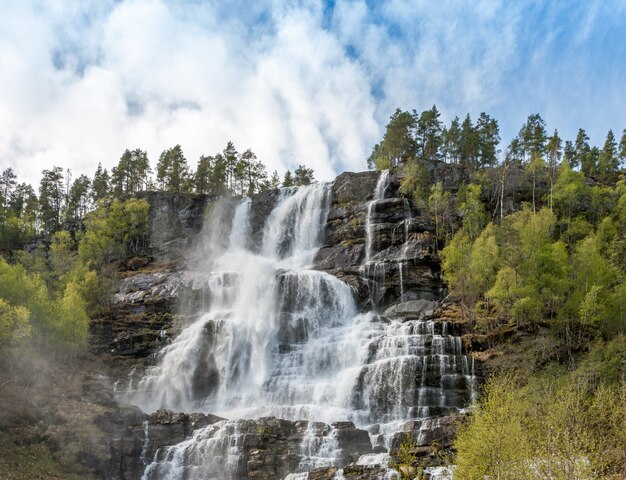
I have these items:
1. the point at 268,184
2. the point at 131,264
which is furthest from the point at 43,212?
the point at 268,184

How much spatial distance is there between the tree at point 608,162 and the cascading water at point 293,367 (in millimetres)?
43725

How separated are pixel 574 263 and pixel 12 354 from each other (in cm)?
5034

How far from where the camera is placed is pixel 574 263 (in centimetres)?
4597

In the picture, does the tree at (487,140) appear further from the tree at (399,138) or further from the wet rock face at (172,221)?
the wet rock face at (172,221)

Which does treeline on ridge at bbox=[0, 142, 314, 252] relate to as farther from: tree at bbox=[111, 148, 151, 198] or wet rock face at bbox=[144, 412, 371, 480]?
wet rock face at bbox=[144, 412, 371, 480]

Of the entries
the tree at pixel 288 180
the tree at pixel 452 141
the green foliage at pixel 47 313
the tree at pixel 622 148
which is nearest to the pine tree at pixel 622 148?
the tree at pixel 622 148

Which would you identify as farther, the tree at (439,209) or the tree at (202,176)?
the tree at (202,176)

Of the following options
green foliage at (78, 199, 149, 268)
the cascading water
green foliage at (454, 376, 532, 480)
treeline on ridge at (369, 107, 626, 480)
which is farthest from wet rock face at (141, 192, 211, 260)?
green foliage at (454, 376, 532, 480)

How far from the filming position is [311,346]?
1954 inches

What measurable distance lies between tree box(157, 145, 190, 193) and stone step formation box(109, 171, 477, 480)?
63.2 ft

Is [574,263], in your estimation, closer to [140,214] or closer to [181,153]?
[140,214]

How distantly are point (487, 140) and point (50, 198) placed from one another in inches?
3505

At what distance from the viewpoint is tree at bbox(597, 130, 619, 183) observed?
8262cm

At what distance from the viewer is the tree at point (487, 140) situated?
84.1 m
